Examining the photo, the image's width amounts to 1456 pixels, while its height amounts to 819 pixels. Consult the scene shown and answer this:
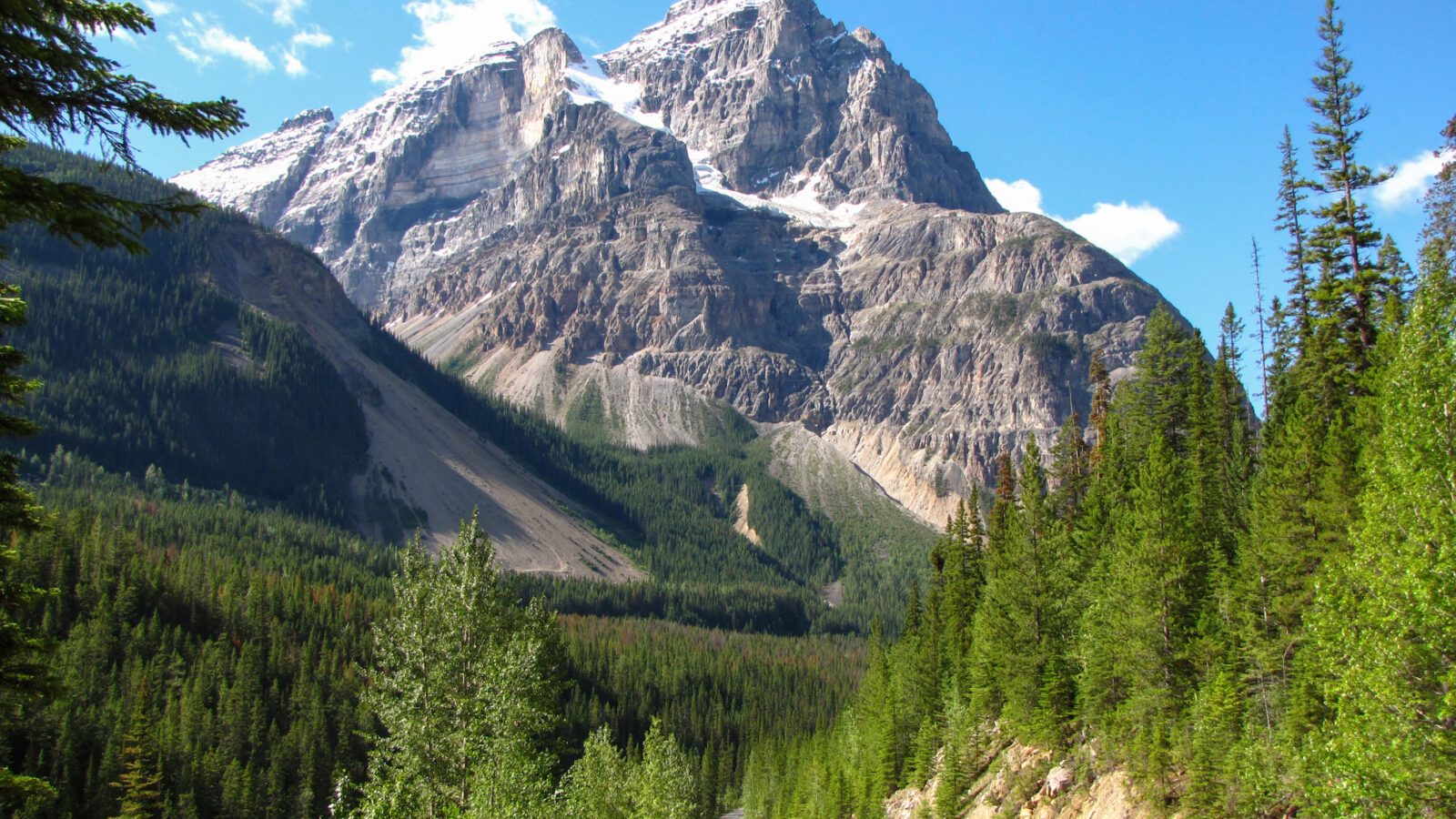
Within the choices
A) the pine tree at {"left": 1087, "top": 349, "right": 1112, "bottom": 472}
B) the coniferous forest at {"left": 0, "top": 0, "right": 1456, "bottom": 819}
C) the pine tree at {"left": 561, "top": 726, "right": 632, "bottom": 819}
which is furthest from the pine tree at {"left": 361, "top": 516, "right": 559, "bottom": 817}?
the pine tree at {"left": 1087, "top": 349, "right": 1112, "bottom": 472}

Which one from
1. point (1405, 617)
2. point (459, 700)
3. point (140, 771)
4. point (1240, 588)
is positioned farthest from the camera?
point (140, 771)

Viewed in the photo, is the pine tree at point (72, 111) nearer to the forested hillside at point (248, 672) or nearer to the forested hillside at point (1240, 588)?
the forested hillside at point (248, 672)

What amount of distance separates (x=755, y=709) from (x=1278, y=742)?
127847 mm

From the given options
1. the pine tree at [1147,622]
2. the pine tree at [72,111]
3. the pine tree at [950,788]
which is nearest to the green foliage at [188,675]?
the pine tree at [950,788]

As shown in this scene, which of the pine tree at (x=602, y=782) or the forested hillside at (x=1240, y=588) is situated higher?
the forested hillside at (x=1240, y=588)

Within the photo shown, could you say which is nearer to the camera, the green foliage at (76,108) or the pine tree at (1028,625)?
the green foliage at (76,108)

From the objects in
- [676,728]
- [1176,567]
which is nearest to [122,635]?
[676,728]

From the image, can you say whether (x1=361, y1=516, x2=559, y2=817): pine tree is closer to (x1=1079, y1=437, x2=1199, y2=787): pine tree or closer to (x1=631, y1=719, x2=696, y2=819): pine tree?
(x1=631, y1=719, x2=696, y2=819): pine tree

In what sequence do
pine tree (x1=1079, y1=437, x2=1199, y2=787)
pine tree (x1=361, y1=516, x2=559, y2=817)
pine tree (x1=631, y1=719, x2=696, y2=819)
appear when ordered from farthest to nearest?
pine tree (x1=631, y1=719, x2=696, y2=819), pine tree (x1=1079, y1=437, x2=1199, y2=787), pine tree (x1=361, y1=516, x2=559, y2=817)

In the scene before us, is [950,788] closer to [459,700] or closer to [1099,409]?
[459,700]

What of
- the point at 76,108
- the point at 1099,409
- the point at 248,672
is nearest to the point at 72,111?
the point at 76,108

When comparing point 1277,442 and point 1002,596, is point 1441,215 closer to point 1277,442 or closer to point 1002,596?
point 1277,442

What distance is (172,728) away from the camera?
3497 inches

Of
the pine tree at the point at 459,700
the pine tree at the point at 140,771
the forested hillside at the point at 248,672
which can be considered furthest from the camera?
the forested hillside at the point at 248,672
